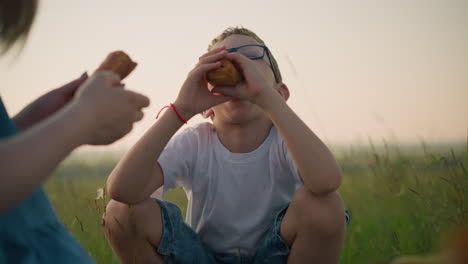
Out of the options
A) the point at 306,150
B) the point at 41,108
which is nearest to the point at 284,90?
the point at 306,150

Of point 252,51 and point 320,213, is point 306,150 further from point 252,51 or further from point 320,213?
point 252,51

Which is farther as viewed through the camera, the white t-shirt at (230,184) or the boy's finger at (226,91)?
the white t-shirt at (230,184)

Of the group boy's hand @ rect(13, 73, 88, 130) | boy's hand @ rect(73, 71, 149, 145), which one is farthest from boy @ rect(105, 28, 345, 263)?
boy's hand @ rect(73, 71, 149, 145)

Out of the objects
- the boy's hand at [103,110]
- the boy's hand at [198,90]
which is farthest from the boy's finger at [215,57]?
the boy's hand at [103,110]

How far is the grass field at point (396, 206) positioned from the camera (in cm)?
249

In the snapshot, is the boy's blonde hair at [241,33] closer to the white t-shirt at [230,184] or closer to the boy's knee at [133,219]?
the white t-shirt at [230,184]

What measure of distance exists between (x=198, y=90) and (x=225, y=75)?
0.18m

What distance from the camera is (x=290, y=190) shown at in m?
2.47

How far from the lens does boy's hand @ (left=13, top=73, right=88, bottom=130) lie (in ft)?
5.57

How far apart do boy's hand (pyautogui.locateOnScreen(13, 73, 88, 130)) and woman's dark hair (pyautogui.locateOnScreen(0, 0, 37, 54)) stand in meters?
0.31

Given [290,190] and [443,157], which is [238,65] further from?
[443,157]

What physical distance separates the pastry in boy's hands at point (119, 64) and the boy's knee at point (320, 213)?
97 centimetres

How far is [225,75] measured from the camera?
83.0 inches

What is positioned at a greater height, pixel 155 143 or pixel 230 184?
pixel 155 143
